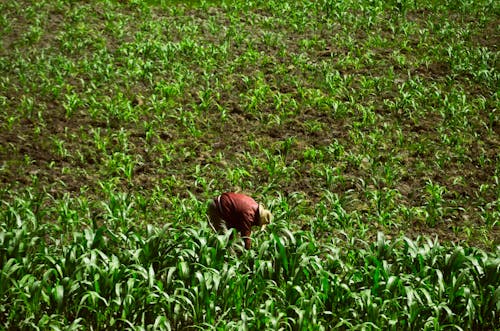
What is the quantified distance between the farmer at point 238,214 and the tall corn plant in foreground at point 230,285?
20.4 inches

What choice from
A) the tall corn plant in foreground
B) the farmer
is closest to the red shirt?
the farmer

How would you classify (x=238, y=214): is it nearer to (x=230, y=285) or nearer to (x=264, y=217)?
(x=264, y=217)

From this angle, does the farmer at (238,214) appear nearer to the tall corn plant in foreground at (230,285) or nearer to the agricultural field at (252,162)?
the agricultural field at (252,162)

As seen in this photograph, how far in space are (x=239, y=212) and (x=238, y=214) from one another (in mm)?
27

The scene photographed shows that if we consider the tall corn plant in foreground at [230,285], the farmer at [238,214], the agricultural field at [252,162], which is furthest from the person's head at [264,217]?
the tall corn plant in foreground at [230,285]

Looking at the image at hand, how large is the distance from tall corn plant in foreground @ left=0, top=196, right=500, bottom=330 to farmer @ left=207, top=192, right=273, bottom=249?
52 centimetres

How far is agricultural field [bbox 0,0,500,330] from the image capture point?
7238 millimetres

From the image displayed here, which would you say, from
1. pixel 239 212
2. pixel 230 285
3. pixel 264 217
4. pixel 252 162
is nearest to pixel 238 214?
pixel 239 212

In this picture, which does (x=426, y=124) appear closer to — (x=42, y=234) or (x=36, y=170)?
(x=36, y=170)

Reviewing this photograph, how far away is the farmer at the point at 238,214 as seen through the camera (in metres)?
8.69

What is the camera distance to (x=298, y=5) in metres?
17.8

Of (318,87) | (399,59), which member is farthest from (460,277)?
(399,59)

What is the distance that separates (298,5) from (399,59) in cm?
375

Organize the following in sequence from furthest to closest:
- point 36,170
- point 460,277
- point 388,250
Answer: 1. point 36,170
2. point 388,250
3. point 460,277
